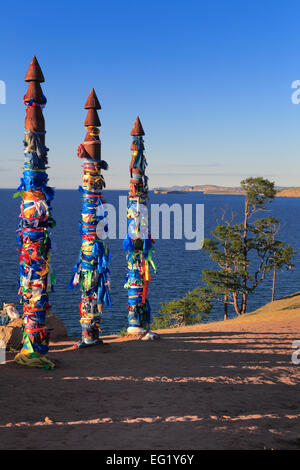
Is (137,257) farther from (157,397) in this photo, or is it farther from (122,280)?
(122,280)

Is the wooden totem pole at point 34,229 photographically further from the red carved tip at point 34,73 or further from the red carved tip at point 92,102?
the red carved tip at point 92,102

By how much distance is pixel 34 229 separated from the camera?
1176cm

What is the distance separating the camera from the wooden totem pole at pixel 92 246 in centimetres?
1396

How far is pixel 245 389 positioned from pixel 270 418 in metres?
2.05

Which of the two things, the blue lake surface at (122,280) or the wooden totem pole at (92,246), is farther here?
the blue lake surface at (122,280)

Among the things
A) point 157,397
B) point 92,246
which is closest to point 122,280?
point 92,246

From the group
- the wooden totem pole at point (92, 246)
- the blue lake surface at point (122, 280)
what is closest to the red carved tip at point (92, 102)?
the wooden totem pole at point (92, 246)

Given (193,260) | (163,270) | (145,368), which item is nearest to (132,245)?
(145,368)

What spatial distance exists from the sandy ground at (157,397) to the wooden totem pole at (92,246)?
1.21 m

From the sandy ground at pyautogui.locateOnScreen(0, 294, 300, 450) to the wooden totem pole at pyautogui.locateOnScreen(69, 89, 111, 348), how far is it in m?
1.21

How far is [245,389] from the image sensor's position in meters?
9.79

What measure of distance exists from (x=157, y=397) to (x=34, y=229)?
5.59 m

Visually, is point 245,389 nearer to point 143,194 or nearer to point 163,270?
point 143,194

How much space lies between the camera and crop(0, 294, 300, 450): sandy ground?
6.72 meters
